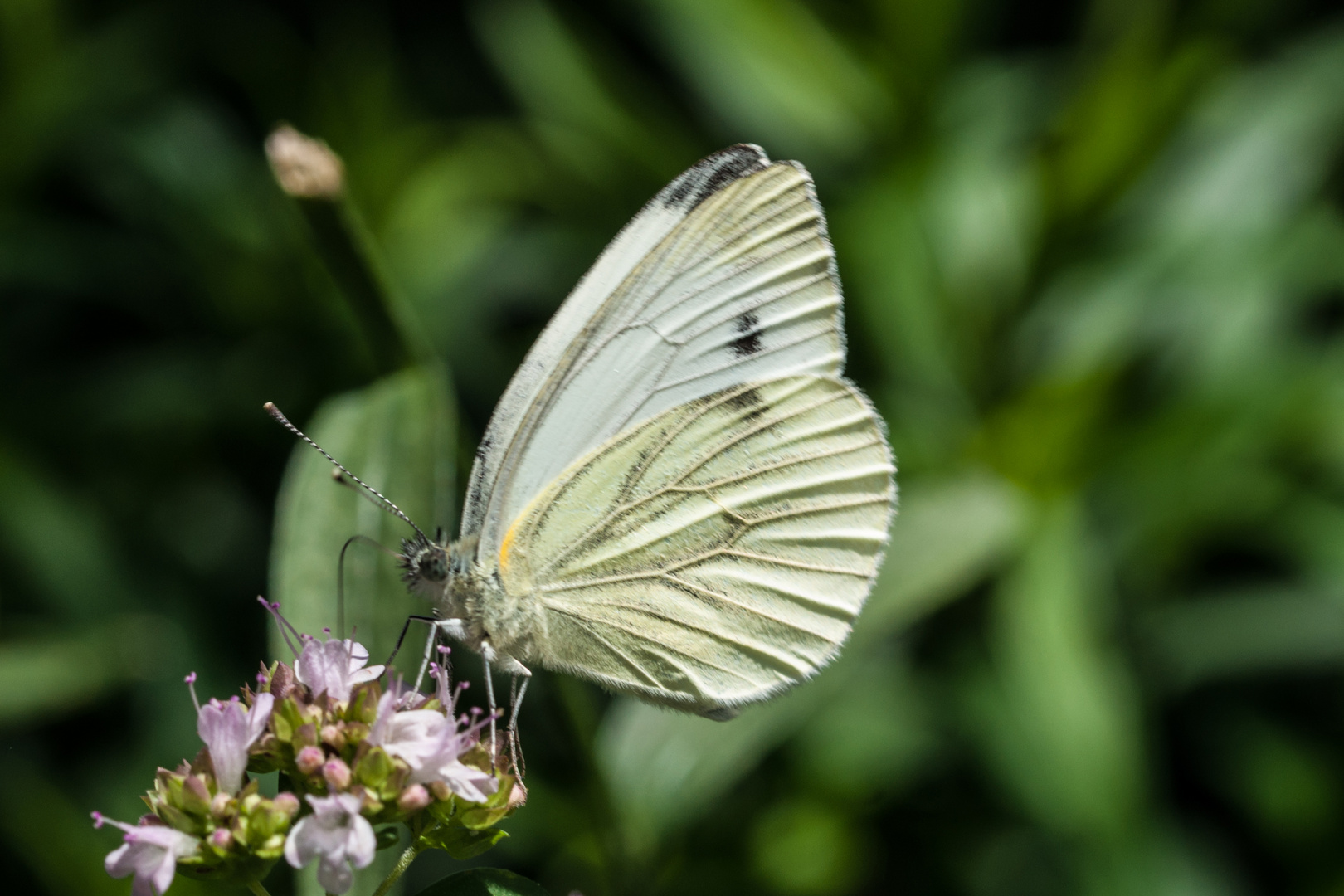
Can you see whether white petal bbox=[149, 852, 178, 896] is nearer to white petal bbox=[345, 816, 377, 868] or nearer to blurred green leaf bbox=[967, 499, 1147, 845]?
white petal bbox=[345, 816, 377, 868]

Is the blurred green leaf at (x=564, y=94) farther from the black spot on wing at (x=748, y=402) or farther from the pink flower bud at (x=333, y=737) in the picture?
the pink flower bud at (x=333, y=737)

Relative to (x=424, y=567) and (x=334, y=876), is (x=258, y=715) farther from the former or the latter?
(x=424, y=567)

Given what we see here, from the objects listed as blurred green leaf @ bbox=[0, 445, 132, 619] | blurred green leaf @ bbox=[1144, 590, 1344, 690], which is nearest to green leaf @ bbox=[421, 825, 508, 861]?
blurred green leaf @ bbox=[0, 445, 132, 619]

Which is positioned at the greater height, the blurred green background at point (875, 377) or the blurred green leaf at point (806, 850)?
the blurred green background at point (875, 377)

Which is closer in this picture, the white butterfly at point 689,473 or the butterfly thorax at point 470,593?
the butterfly thorax at point 470,593

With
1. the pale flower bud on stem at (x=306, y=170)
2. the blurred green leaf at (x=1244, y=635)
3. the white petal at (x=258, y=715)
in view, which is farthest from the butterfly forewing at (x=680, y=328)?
the blurred green leaf at (x=1244, y=635)

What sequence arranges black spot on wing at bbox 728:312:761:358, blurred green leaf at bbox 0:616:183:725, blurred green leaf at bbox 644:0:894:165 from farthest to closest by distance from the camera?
1. blurred green leaf at bbox 644:0:894:165
2. blurred green leaf at bbox 0:616:183:725
3. black spot on wing at bbox 728:312:761:358
